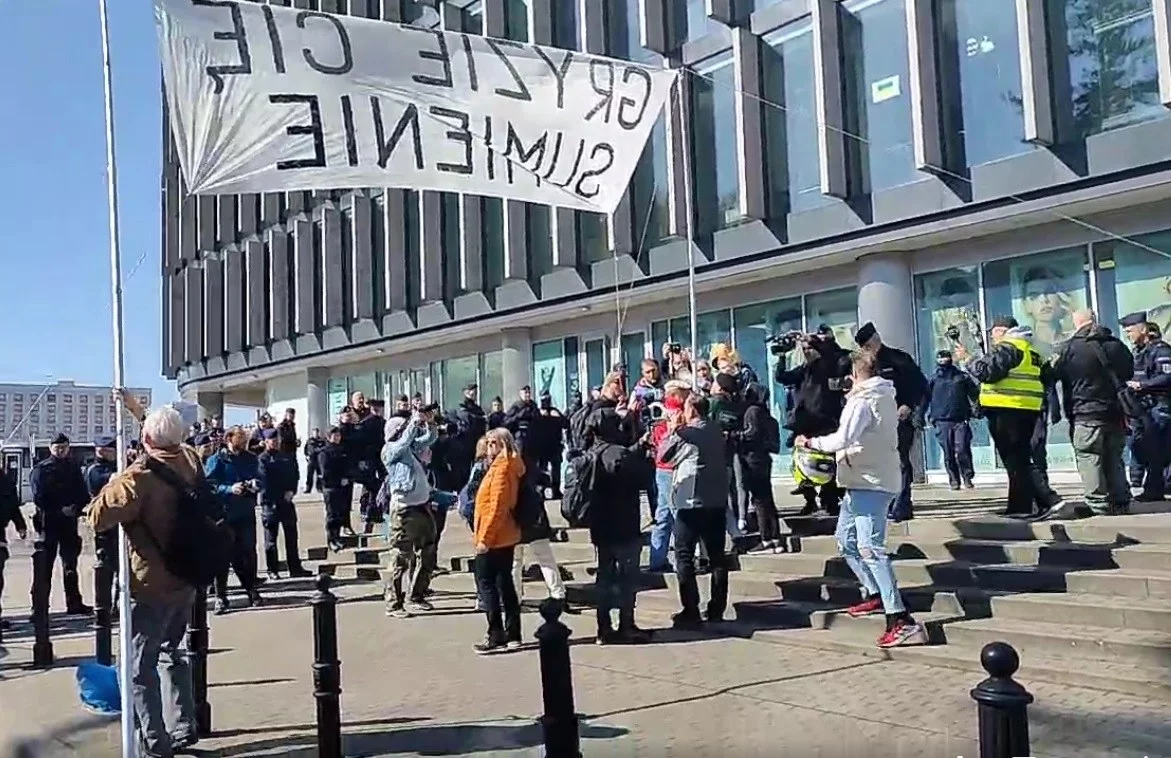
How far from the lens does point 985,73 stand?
17094mm

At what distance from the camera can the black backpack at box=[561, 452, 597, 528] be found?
9.21 metres

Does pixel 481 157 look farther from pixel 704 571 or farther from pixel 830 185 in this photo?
pixel 830 185

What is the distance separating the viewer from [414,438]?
11398 mm

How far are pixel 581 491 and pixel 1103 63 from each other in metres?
10.8

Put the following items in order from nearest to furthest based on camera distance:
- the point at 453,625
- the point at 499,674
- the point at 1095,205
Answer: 1. the point at 499,674
2. the point at 453,625
3. the point at 1095,205

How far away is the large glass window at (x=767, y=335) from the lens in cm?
2017

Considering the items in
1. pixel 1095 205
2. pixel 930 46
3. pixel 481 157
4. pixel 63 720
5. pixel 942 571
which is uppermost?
pixel 930 46

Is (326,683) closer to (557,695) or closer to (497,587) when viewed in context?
(557,695)

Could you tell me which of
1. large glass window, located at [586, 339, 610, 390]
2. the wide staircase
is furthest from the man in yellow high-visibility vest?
large glass window, located at [586, 339, 610, 390]

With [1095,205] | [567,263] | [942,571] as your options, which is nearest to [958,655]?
[942,571]

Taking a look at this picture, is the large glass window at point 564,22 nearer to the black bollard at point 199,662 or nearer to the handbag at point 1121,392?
the handbag at point 1121,392

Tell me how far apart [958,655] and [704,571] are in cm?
346

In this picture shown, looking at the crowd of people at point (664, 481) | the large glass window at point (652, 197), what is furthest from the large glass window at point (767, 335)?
the crowd of people at point (664, 481)

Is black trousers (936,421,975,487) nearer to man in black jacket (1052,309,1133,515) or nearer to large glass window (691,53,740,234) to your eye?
man in black jacket (1052,309,1133,515)
